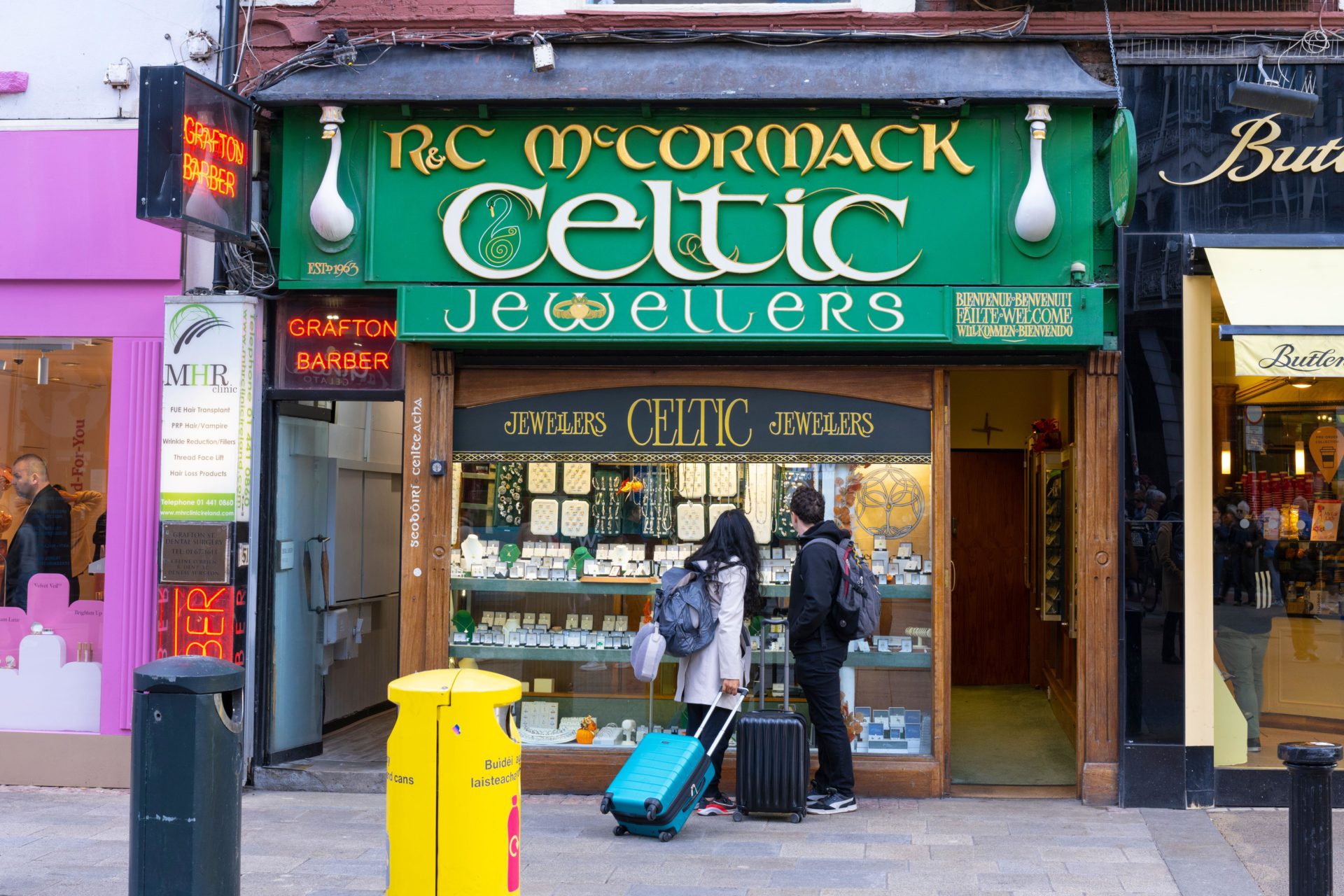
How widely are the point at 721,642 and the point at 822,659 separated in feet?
2.00

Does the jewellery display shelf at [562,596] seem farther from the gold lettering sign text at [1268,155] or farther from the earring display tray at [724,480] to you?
the gold lettering sign text at [1268,155]

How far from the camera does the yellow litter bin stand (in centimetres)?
484

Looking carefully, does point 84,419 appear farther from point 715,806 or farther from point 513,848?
point 513,848

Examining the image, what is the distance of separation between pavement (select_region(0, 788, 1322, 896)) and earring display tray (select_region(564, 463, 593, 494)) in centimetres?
198

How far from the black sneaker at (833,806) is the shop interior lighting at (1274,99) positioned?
4708 mm

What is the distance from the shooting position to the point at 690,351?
8.38 metres

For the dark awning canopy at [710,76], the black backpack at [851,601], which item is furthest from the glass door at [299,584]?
the black backpack at [851,601]

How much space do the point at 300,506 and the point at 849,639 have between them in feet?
12.7

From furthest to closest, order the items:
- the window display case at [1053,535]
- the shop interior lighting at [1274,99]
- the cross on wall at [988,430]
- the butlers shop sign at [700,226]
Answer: the cross on wall at [988,430]
the window display case at [1053,535]
the butlers shop sign at [700,226]
the shop interior lighting at [1274,99]

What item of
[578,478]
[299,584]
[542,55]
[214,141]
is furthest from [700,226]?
[299,584]

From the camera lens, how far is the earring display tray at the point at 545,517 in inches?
340

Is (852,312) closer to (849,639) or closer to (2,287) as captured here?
(849,639)

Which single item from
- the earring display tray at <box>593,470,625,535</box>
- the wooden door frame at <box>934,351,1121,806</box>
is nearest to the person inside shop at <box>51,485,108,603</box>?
the earring display tray at <box>593,470,625,535</box>

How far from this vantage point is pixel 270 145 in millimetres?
8516
